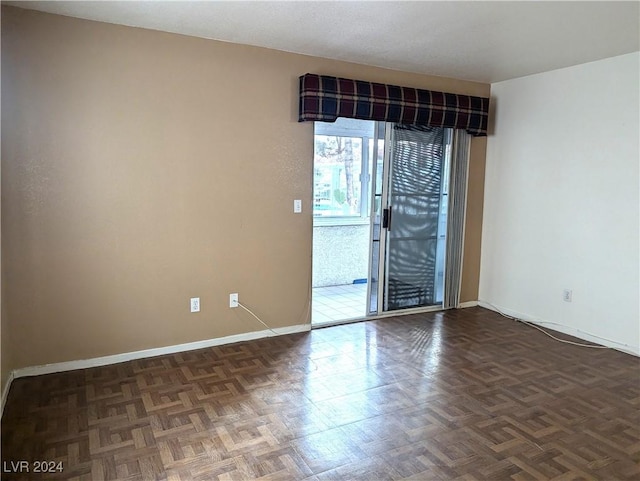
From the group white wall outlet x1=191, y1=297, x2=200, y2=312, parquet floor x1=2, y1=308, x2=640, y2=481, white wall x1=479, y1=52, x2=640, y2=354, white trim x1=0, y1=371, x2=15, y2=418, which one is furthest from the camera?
white wall x1=479, y1=52, x2=640, y2=354

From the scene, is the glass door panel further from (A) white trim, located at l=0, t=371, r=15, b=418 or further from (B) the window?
(A) white trim, located at l=0, t=371, r=15, b=418

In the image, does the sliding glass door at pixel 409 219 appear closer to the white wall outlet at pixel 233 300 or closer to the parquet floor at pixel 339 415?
the parquet floor at pixel 339 415

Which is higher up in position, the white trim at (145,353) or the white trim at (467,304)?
the white trim at (467,304)

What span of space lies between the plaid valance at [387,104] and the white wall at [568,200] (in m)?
0.46

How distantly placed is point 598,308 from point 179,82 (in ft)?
12.6

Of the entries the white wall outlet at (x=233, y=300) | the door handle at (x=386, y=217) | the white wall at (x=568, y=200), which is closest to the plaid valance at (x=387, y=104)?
the white wall at (x=568, y=200)

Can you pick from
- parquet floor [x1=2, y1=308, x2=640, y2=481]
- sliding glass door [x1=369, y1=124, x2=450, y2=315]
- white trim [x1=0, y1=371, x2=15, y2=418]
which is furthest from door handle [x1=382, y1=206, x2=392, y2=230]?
white trim [x1=0, y1=371, x2=15, y2=418]

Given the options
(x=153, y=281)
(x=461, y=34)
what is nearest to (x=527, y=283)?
(x=461, y=34)

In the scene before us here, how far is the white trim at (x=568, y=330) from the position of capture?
380 cm

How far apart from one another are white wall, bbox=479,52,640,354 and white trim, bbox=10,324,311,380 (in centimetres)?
222

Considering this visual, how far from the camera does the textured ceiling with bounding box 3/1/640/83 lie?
9.07 feet

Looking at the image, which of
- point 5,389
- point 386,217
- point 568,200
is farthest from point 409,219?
point 5,389

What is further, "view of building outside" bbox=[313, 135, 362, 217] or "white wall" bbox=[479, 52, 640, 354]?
"view of building outside" bbox=[313, 135, 362, 217]

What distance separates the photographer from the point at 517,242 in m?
4.69
